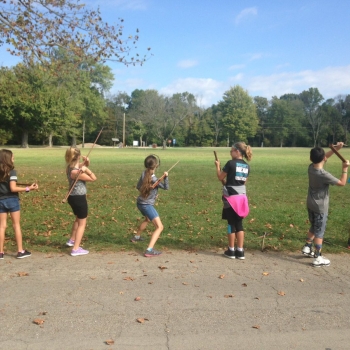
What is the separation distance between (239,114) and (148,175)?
324 feet

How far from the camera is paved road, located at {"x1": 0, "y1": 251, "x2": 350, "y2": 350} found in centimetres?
358

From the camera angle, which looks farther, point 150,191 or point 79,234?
point 150,191

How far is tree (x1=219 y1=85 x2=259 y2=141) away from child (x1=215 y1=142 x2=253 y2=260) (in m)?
97.6

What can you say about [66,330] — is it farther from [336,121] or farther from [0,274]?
[336,121]

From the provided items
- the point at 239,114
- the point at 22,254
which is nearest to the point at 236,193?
the point at 22,254

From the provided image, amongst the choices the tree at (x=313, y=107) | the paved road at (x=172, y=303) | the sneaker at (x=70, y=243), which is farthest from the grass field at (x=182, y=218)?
the tree at (x=313, y=107)

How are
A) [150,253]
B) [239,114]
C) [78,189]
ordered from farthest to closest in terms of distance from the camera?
[239,114] → [78,189] → [150,253]

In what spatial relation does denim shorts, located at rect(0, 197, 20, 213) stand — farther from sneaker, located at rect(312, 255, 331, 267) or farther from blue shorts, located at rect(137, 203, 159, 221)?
sneaker, located at rect(312, 255, 331, 267)

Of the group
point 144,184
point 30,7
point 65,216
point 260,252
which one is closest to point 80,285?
point 144,184

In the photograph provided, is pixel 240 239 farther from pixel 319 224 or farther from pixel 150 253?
pixel 150 253

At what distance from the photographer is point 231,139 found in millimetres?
104938

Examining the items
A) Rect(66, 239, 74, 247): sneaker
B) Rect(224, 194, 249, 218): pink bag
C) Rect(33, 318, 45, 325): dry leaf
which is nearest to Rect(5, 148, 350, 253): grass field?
Rect(66, 239, 74, 247): sneaker

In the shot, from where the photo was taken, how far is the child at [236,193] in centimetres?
611

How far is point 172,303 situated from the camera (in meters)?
4.36
